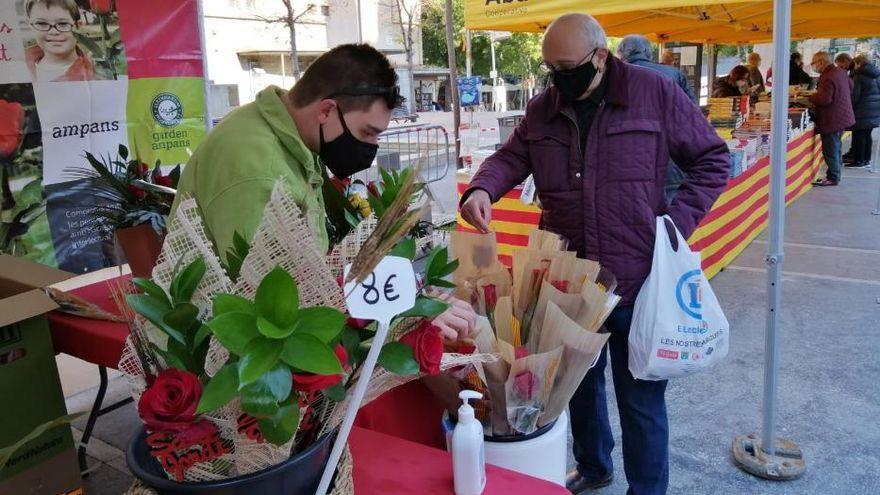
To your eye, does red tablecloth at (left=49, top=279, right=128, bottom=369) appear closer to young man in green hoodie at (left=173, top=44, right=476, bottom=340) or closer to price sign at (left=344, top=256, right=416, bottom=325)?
young man in green hoodie at (left=173, top=44, right=476, bottom=340)

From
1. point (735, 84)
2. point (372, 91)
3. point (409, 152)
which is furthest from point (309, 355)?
point (735, 84)

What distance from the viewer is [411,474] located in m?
1.20

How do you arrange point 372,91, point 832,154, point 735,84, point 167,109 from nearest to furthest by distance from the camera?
point 372,91
point 167,109
point 832,154
point 735,84

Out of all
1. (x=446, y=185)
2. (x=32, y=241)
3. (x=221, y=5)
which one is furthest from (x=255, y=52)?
(x=32, y=241)

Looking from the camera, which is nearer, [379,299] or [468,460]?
[379,299]

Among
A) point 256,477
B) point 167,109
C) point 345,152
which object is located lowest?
point 256,477

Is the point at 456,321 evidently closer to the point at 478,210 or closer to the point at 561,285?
the point at 561,285

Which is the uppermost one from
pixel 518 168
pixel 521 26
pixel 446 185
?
pixel 521 26

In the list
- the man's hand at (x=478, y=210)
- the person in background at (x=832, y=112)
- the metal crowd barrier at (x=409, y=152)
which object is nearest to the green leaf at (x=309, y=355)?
the man's hand at (x=478, y=210)

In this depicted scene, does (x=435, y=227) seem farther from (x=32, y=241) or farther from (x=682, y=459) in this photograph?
(x=32, y=241)

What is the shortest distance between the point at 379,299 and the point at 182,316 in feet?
0.77

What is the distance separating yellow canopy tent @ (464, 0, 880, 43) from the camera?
457 centimetres

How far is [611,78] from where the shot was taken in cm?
209

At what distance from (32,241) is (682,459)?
318 centimetres
